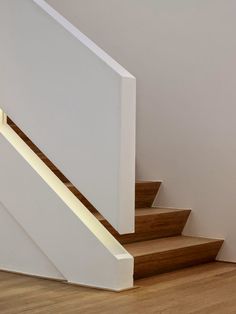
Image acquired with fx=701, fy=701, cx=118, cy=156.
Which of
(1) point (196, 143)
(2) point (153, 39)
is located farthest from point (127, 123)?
(2) point (153, 39)

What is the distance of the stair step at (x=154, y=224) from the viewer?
4.53 metres

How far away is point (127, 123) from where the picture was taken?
12.5 ft

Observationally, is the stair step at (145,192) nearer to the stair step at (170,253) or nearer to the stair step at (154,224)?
the stair step at (154,224)

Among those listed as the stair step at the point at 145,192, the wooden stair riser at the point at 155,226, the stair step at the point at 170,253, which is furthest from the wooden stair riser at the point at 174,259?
the stair step at the point at 145,192

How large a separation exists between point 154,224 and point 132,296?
109cm

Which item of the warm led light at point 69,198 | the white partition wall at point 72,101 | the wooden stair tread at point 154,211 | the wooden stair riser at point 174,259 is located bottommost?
the wooden stair riser at point 174,259

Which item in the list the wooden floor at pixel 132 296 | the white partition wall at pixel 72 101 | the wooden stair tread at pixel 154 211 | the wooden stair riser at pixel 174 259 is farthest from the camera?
the wooden stair tread at pixel 154 211

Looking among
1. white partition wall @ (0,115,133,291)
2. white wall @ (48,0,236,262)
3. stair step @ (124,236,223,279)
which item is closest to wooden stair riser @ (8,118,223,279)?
stair step @ (124,236,223,279)

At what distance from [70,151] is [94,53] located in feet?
1.95

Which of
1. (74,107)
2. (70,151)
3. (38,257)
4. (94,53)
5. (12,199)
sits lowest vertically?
(38,257)

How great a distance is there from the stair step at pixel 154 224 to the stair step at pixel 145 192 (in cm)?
8

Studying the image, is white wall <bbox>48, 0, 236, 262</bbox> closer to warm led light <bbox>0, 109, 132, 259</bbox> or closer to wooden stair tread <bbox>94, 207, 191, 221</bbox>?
wooden stair tread <bbox>94, 207, 191, 221</bbox>

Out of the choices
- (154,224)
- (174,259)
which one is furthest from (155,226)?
(174,259)

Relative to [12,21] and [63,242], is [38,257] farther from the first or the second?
[12,21]
